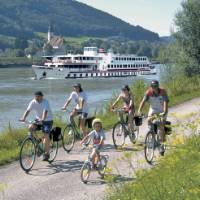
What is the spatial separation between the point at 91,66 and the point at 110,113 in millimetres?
66053

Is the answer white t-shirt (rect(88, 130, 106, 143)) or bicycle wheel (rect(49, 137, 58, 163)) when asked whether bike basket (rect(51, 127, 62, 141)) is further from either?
white t-shirt (rect(88, 130, 106, 143))

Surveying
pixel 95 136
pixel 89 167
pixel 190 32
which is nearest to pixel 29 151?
pixel 95 136

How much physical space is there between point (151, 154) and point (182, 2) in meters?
23.1

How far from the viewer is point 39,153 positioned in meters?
10.6

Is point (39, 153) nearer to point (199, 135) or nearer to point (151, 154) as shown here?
point (151, 154)

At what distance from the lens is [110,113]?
63.6 feet

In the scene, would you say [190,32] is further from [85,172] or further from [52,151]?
[85,172]

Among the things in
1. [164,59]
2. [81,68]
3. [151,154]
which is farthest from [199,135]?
[81,68]

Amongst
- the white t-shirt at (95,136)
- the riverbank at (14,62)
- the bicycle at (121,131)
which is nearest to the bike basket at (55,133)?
the white t-shirt at (95,136)

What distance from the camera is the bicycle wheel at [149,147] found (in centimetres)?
1009

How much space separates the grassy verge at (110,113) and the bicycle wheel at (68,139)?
120cm

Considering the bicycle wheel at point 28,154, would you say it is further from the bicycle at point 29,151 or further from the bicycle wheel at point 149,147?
the bicycle wheel at point 149,147

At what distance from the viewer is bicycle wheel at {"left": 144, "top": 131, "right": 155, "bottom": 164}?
10.1 meters

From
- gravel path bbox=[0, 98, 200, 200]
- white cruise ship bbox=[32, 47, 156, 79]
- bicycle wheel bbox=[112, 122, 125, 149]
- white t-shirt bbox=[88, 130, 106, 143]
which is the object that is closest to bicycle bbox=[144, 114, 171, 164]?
gravel path bbox=[0, 98, 200, 200]
